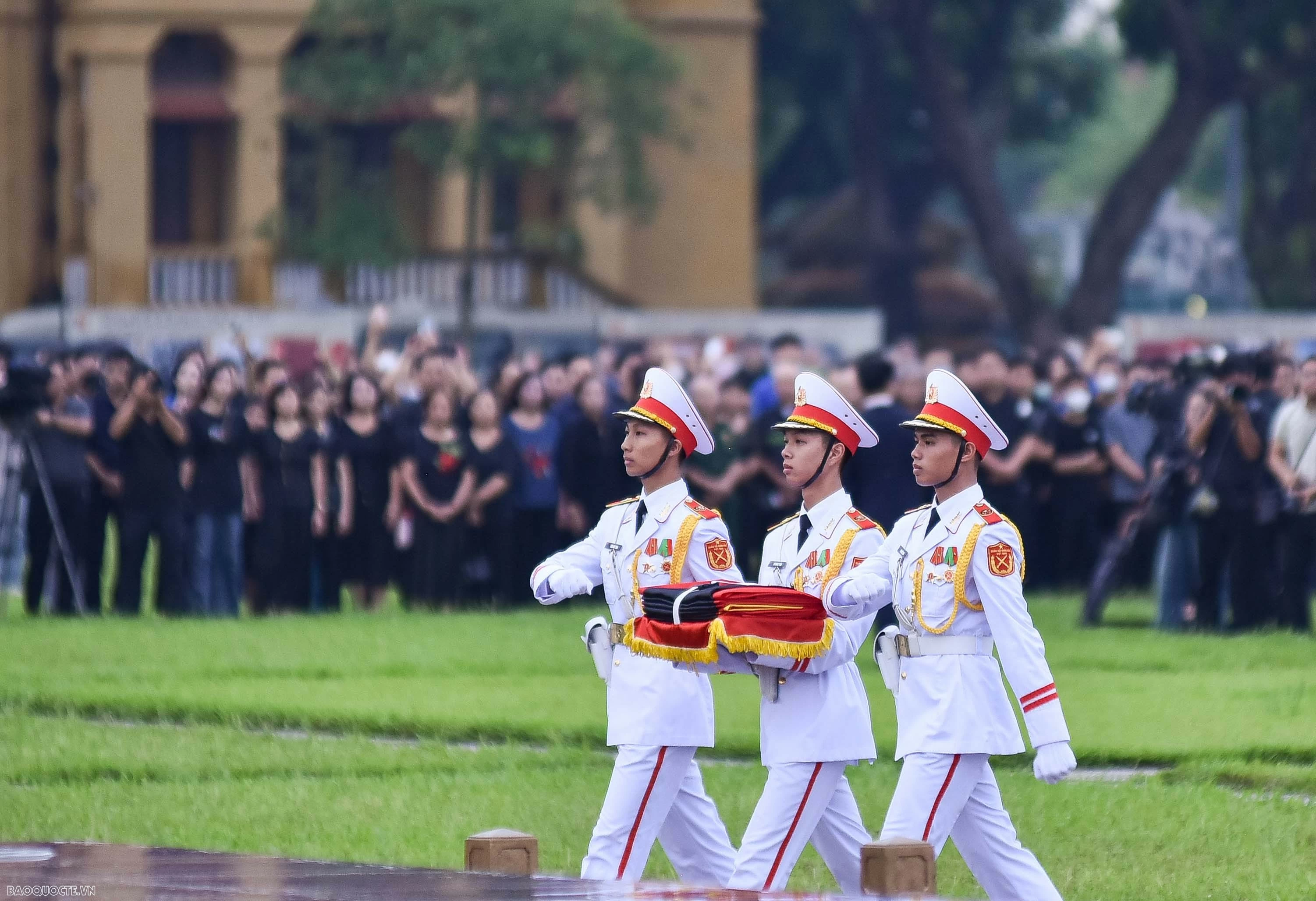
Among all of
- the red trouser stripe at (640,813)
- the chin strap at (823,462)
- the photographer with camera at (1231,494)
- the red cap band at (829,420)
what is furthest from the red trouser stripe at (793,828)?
the photographer with camera at (1231,494)

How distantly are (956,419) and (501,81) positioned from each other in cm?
2564

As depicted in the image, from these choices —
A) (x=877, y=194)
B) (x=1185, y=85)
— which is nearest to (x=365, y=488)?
(x=1185, y=85)

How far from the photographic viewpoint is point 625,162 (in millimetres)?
35188

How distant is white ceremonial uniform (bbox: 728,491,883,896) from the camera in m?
7.93

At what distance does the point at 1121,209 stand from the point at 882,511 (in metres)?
23.8

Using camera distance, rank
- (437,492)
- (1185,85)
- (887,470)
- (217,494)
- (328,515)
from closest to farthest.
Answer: (887,470)
(217,494)
(328,515)
(437,492)
(1185,85)

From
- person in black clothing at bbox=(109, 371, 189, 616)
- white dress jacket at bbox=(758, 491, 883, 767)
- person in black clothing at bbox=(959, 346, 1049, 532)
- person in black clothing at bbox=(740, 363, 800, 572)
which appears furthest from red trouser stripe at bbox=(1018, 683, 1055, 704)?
person in black clothing at bbox=(959, 346, 1049, 532)

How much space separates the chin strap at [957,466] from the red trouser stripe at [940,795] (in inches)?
34.4

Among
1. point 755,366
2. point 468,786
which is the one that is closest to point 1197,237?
Result: point 755,366

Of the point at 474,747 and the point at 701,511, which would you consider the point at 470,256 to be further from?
the point at 701,511

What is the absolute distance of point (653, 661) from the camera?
838 centimetres

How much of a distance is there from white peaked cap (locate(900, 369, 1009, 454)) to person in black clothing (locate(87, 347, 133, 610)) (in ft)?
34.0

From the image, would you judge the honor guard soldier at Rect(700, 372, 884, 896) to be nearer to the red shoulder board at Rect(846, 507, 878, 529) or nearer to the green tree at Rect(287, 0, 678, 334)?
the red shoulder board at Rect(846, 507, 878, 529)

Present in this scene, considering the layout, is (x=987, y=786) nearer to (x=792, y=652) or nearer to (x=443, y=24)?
(x=792, y=652)
